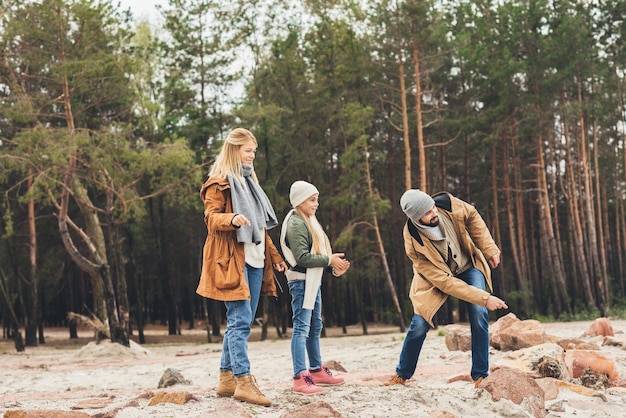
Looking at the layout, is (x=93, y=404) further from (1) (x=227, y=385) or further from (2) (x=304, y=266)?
(2) (x=304, y=266)

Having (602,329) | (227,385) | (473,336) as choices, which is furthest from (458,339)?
(227,385)

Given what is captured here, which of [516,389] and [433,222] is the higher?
[433,222]

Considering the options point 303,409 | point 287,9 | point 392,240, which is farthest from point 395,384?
point 392,240

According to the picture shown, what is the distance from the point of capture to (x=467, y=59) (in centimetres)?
2652

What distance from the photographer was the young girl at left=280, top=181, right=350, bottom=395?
550 cm

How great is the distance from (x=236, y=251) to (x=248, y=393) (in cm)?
92

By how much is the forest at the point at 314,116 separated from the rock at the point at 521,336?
37.8ft

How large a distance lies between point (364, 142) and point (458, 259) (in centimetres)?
1882

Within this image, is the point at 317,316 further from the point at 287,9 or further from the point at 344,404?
the point at 287,9

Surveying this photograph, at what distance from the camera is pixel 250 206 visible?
5.18 meters

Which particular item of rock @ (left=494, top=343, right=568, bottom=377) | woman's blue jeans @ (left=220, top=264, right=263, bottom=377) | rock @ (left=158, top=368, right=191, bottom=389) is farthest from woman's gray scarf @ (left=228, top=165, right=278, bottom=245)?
rock @ (left=158, top=368, right=191, bottom=389)

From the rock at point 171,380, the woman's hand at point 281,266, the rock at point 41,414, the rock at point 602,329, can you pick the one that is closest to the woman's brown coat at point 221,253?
the woman's hand at point 281,266

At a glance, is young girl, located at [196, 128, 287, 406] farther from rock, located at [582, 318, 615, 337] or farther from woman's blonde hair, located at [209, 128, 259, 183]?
rock, located at [582, 318, 615, 337]

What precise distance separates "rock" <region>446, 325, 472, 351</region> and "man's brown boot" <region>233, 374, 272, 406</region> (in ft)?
15.9
